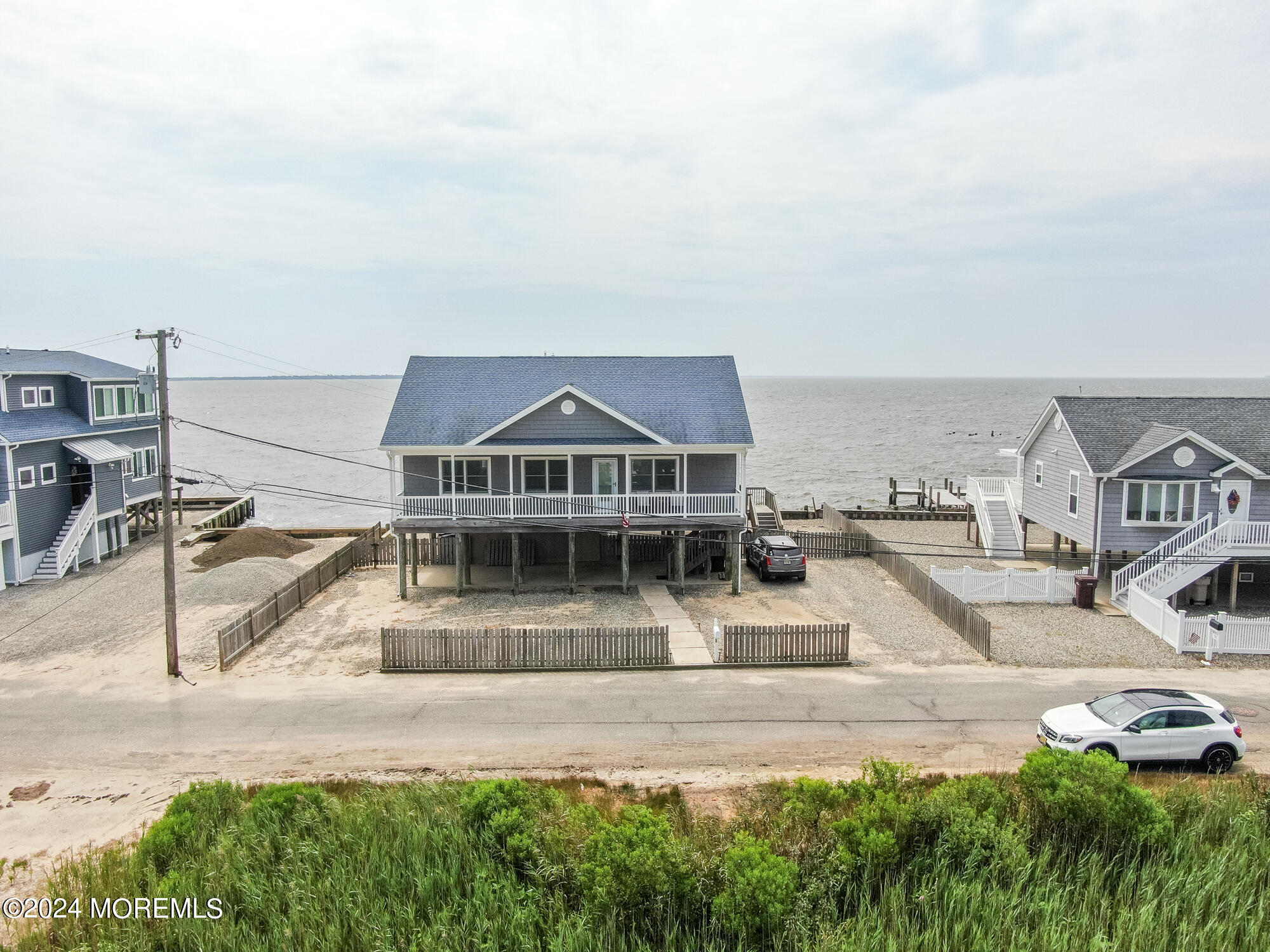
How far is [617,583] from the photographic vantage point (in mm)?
30875

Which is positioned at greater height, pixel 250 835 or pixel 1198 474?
pixel 1198 474

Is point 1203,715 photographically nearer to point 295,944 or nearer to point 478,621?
point 295,944

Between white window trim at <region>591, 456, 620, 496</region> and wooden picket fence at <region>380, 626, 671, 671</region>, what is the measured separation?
9.29 metres

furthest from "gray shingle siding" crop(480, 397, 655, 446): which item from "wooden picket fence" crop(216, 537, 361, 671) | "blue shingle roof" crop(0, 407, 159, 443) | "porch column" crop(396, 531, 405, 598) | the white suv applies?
"blue shingle roof" crop(0, 407, 159, 443)

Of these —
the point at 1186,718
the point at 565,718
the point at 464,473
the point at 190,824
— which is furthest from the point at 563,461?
the point at 1186,718

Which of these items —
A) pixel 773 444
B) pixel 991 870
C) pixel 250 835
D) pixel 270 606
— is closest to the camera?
pixel 991 870

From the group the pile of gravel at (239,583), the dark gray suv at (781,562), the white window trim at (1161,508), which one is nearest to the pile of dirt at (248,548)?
the pile of gravel at (239,583)

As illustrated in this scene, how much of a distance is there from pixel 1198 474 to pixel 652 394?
1928cm

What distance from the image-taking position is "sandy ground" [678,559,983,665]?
24125 mm

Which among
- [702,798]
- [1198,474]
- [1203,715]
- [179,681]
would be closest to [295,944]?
[702,798]

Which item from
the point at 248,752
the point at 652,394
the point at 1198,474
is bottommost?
the point at 248,752

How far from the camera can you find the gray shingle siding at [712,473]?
105ft

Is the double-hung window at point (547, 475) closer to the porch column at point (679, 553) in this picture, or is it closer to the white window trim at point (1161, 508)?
the porch column at point (679, 553)

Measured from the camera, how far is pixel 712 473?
106 ft
